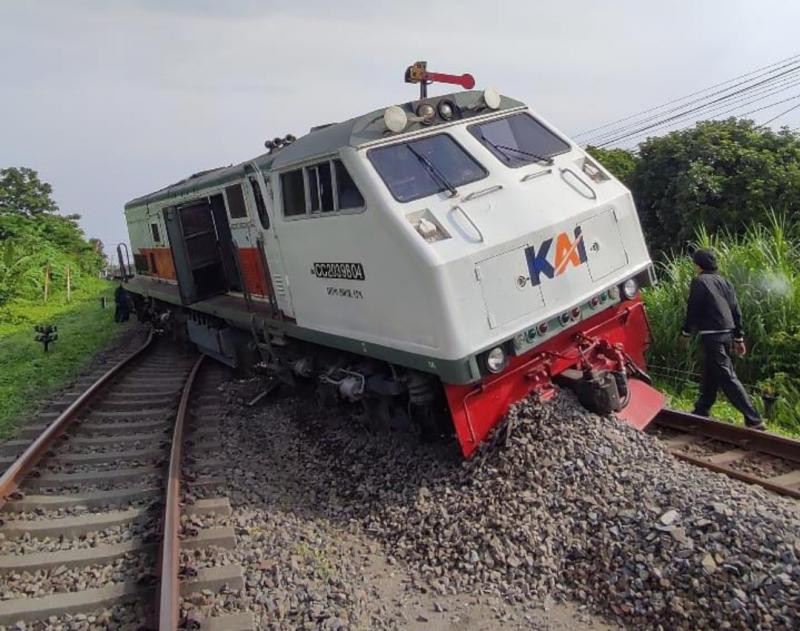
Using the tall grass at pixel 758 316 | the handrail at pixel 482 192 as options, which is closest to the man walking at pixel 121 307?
the tall grass at pixel 758 316

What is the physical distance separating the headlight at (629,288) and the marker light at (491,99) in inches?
81.1

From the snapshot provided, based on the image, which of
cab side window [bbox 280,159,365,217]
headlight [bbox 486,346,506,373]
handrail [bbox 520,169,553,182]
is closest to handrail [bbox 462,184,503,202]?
handrail [bbox 520,169,553,182]

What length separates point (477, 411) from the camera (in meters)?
5.39

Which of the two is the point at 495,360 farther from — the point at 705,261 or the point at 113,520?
Result: the point at 113,520

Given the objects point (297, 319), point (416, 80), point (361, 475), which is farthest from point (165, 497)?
point (416, 80)

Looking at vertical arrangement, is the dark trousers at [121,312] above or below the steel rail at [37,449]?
above

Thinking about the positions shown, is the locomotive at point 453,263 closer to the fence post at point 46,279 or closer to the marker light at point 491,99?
the marker light at point 491,99

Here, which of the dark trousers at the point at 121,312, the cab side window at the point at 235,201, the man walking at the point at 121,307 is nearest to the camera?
the cab side window at the point at 235,201

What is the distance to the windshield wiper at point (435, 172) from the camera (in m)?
5.61

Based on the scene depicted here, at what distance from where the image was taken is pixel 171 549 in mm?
4664

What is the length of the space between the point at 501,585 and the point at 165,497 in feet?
9.98

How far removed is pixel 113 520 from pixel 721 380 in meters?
5.55

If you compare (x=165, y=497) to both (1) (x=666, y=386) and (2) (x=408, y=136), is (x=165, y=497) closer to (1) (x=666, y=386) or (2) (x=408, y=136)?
(2) (x=408, y=136)

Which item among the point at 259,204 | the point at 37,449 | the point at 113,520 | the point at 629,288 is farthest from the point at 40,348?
the point at 629,288
